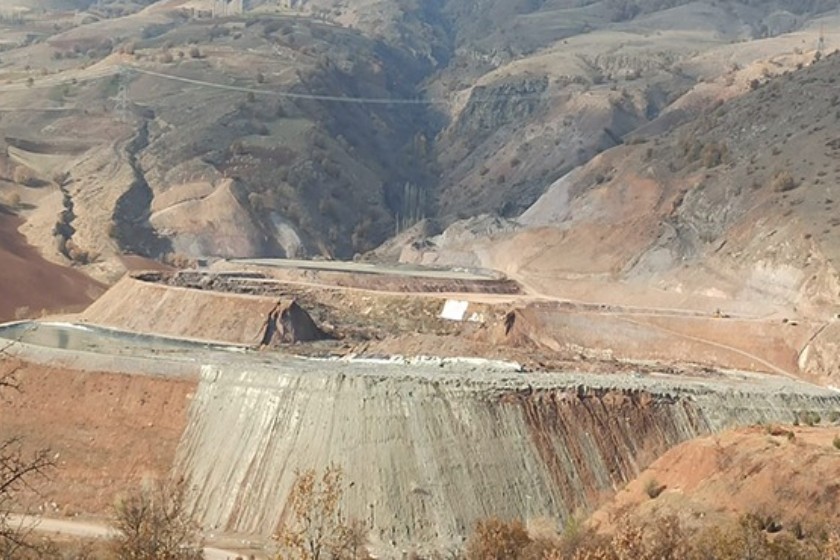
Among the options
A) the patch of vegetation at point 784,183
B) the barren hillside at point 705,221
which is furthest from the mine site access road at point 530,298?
the patch of vegetation at point 784,183

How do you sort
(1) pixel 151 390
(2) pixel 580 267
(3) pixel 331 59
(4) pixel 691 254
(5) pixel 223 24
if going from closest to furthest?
(1) pixel 151 390
(4) pixel 691 254
(2) pixel 580 267
(3) pixel 331 59
(5) pixel 223 24

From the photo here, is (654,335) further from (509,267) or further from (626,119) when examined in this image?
(626,119)

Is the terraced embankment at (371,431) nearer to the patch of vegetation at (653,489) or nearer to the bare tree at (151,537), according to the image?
the patch of vegetation at (653,489)

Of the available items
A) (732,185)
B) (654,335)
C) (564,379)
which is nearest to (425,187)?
(732,185)

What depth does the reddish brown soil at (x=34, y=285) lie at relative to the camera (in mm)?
83000

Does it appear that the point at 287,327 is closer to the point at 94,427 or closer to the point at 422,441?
the point at 94,427

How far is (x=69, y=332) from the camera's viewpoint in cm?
6444

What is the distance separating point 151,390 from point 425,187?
98071 mm

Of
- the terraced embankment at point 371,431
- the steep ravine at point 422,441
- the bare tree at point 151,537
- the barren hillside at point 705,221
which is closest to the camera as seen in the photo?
the bare tree at point 151,537

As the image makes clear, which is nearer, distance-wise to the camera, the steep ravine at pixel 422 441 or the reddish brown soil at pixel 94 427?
the steep ravine at pixel 422 441

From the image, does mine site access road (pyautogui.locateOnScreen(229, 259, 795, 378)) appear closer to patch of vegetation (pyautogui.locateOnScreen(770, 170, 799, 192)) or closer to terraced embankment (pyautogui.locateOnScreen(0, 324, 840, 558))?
patch of vegetation (pyautogui.locateOnScreen(770, 170, 799, 192))

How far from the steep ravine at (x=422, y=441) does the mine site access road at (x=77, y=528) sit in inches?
70.7

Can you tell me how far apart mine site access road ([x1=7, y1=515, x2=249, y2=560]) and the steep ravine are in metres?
1.80

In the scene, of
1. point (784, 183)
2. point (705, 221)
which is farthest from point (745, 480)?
point (705, 221)
